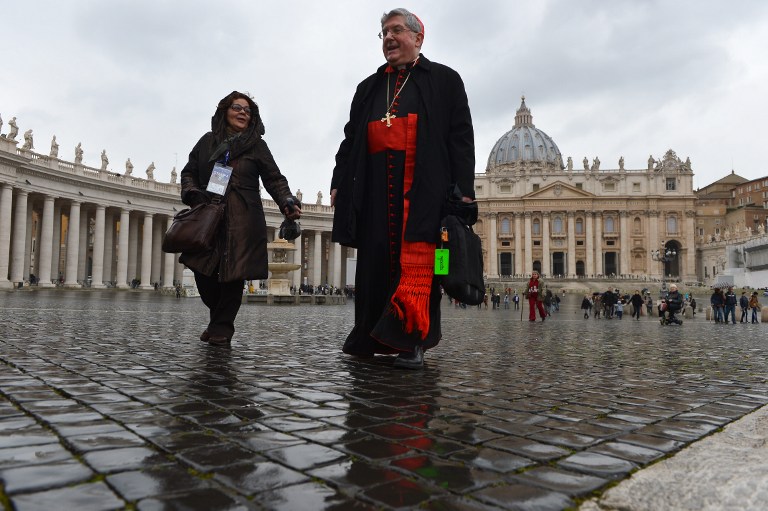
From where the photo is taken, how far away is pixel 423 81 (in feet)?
17.1

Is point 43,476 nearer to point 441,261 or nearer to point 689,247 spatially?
point 441,261

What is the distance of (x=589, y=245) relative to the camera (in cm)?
8975

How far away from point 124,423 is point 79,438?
287mm

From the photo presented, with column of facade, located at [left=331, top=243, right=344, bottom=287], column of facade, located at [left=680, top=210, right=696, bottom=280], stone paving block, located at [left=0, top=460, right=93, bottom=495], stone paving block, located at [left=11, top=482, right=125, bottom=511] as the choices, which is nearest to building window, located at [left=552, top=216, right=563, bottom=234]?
column of facade, located at [left=680, top=210, right=696, bottom=280]

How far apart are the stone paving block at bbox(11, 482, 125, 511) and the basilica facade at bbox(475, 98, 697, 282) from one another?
89.1 m

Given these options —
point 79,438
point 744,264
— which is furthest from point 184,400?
point 744,264

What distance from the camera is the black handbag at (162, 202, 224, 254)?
5.52 metres

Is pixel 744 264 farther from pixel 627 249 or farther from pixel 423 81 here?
pixel 423 81

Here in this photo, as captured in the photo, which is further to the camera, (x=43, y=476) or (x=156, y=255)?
(x=156, y=255)

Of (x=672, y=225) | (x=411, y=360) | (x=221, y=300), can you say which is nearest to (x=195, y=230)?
(x=221, y=300)

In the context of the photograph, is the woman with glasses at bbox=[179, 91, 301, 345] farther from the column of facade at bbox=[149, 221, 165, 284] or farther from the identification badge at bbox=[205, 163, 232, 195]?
the column of facade at bbox=[149, 221, 165, 284]

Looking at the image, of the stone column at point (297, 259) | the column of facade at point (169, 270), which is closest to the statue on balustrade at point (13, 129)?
the column of facade at point (169, 270)

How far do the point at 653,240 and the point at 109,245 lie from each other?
75.3 metres

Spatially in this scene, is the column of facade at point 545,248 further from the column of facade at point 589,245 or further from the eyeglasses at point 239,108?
the eyeglasses at point 239,108
